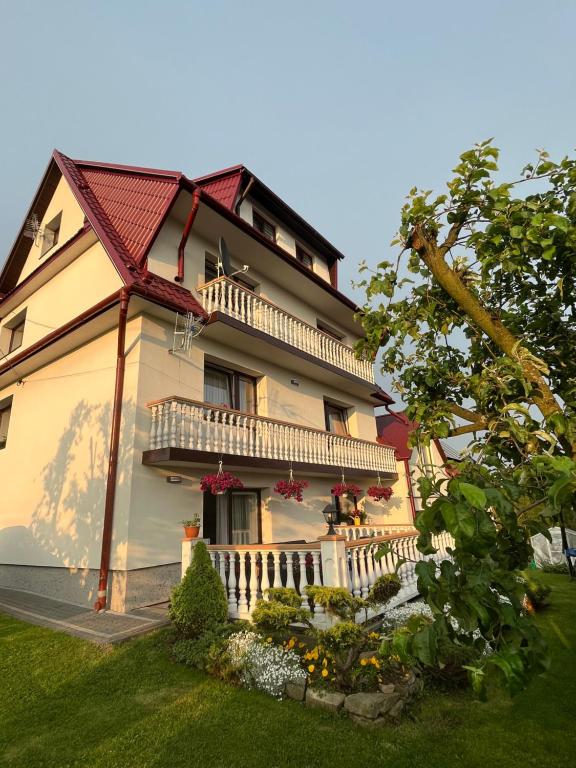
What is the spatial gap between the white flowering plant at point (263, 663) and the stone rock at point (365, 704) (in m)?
0.67

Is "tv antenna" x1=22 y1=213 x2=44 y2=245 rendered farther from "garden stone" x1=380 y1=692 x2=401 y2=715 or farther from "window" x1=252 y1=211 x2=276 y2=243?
"garden stone" x1=380 y1=692 x2=401 y2=715

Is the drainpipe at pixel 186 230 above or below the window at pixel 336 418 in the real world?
above

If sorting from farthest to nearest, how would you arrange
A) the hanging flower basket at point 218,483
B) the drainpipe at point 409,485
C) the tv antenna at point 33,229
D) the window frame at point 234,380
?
the drainpipe at point 409,485 → the tv antenna at point 33,229 → the window frame at point 234,380 → the hanging flower basket at point 218,483

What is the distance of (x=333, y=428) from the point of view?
15898 millimetres

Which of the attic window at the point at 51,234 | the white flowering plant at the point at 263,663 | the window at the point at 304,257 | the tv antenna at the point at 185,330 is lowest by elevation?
the white flowering plant at the point at 263,663

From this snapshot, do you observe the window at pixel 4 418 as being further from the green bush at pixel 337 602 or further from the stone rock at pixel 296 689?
the stone rock at pixel 296 689

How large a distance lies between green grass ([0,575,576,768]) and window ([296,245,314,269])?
14.5 metres

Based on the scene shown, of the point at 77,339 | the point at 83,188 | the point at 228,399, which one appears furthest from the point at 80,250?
the point at 228,399

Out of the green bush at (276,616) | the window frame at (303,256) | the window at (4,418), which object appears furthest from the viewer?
the window frame at (303,256)

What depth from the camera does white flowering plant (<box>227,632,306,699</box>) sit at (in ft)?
15.6

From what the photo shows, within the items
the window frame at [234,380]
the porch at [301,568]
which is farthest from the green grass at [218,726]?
the window frame at [234,380]

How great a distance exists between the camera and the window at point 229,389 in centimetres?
1100

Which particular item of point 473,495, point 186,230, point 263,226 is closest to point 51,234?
point 186,230

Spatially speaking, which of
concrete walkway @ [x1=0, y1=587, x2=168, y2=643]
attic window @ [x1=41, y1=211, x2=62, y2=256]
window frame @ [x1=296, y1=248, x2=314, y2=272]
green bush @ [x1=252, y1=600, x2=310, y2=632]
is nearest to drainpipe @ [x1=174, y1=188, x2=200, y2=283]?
attic window @ [x1=41, y1=211, x2=62, y2=256]
